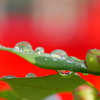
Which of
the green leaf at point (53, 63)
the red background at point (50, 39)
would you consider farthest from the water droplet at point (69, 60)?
the red background at point (50, 39)

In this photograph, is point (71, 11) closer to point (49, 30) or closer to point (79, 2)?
point (79, 2)

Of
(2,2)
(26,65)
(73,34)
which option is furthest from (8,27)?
(2,2)

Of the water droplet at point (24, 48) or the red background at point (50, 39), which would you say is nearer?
the water droplet at point (24, 48)

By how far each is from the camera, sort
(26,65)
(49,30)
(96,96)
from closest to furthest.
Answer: (96,96)
(26,65)
(49,30)

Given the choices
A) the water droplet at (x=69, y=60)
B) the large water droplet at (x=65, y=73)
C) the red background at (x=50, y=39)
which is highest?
the red background at (x=50, y=39)

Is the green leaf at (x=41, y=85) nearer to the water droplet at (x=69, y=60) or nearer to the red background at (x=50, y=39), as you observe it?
the water droplet at (x=69, y=60)

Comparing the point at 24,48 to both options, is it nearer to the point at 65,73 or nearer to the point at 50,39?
the point at 65,73

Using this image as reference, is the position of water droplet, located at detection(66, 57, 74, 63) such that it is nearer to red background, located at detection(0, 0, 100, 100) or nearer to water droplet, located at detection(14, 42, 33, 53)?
water droplet, located at detection(14, 42, 33, 53)

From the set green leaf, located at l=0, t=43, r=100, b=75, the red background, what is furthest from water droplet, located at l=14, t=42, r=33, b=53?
the red background
